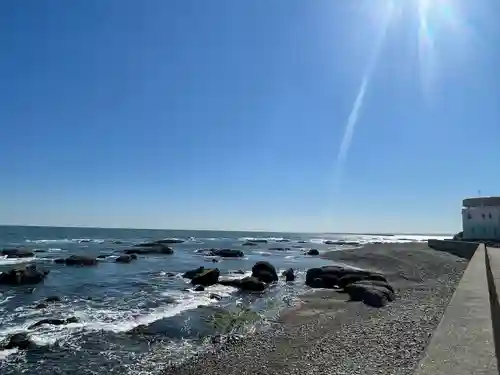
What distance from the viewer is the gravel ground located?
1027 cm

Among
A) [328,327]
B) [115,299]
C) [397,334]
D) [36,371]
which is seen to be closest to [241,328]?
[328,327]

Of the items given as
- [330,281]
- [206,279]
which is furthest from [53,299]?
[330,281]

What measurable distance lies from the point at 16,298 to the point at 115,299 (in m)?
5.79

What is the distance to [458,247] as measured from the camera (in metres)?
47.4

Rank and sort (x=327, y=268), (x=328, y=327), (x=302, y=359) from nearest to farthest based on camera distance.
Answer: (x=302, y=359), (x=328, y=327), (x=327, y=268)

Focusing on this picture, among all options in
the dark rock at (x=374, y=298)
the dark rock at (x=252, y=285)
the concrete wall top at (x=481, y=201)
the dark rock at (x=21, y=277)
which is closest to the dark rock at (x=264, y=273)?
the dark rock at (x=252, y=285)

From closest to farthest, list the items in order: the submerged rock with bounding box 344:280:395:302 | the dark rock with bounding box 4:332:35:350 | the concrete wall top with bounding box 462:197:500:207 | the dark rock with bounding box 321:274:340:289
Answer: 1. the dark rock with bounding box 4:332:35:350
2. the submerged rock with bounding box 344:280:395:302
3. the dark rock with bounding box 321:274:340:289
4. the concrete wall top with bounding box 462:197:500:207

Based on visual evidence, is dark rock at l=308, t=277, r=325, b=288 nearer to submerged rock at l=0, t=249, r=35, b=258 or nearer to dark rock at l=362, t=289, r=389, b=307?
dark rock at l=362, t=289, r=389, b=307

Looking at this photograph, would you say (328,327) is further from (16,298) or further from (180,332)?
(16,298)

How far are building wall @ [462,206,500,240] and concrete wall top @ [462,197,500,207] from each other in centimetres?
229

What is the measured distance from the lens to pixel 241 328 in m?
16.0

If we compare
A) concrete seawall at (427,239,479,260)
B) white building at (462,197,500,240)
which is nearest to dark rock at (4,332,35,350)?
concrete seawall at (427,239,479,260)

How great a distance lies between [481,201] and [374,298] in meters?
53.0

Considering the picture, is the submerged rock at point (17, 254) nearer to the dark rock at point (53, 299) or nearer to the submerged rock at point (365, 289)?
the dark rock at point (53, 299)
